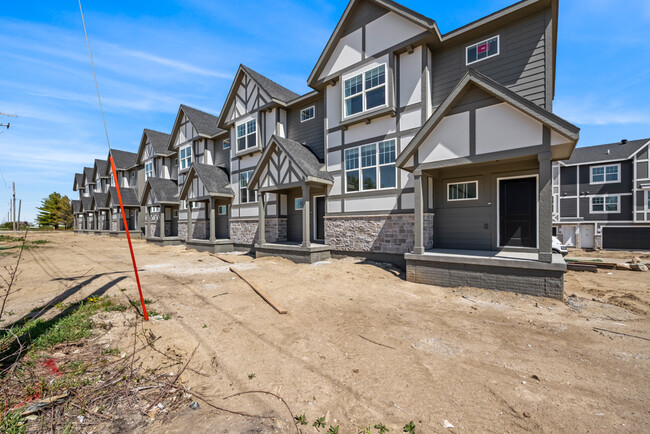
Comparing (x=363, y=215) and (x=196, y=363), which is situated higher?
(x=363, y=215)

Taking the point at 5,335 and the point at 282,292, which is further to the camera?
the point at 282,292

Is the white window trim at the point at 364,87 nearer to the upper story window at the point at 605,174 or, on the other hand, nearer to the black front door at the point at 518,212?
the black front door at the point at 518,212

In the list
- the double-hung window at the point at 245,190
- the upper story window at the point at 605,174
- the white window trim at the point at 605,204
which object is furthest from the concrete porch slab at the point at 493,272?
the upper story window at the point at 605,174

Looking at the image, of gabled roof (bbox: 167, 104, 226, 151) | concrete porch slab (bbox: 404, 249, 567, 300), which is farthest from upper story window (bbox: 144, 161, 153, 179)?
concrete porch slab (bbox: 404, 249, 567, 300)

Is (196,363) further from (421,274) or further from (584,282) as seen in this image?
(584,282)

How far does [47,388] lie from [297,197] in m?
12.5

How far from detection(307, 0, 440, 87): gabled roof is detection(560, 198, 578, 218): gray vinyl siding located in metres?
25.3

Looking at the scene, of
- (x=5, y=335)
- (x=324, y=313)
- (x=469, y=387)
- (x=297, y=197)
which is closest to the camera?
(x=469, y=387)

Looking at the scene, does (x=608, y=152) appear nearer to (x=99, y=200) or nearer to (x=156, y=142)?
(x=156, y=142)

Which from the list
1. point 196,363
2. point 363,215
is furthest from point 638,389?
point 363,215

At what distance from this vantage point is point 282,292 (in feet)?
24.9

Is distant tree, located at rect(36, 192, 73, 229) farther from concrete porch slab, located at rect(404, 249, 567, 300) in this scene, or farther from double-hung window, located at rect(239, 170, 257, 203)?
concrete porch slab, located at rect(404, 249, 567, 300)

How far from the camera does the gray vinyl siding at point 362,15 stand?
11258mm

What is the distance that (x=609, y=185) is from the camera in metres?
23.9
